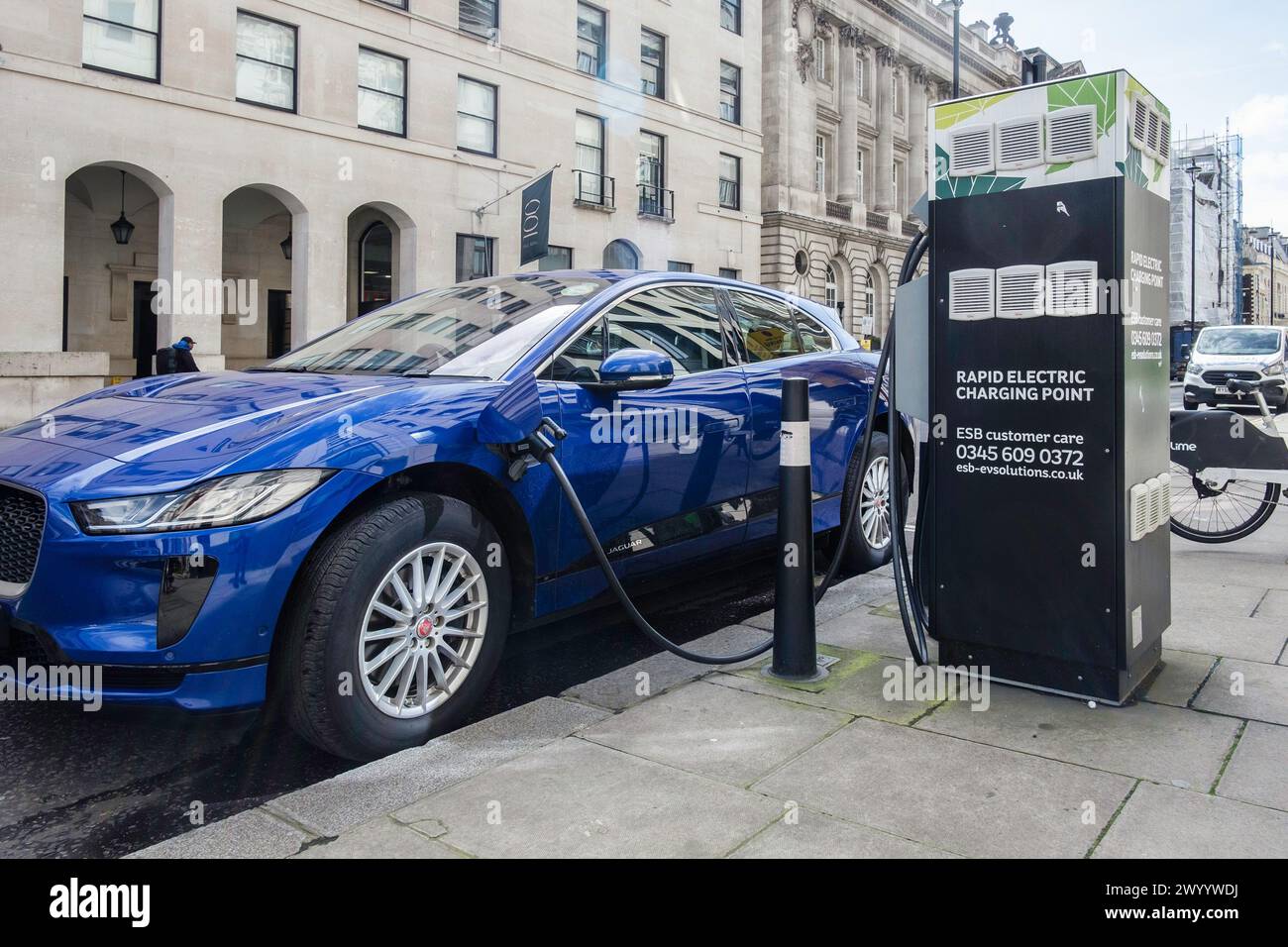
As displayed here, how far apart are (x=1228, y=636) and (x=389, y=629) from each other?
12.2ft

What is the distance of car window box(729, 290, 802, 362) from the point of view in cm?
525

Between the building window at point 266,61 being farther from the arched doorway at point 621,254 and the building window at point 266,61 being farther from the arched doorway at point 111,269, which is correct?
the arched doorway at point 621,254

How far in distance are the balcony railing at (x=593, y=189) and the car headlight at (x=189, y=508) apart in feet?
76.6

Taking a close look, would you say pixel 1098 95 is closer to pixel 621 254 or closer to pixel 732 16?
pixel 621 254

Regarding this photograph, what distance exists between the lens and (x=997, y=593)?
3744 millimetres

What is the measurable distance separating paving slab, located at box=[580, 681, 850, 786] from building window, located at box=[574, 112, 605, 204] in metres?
23.1

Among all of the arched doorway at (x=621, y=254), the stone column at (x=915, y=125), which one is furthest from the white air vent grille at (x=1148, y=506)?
the stone column at (x=915, y=125)

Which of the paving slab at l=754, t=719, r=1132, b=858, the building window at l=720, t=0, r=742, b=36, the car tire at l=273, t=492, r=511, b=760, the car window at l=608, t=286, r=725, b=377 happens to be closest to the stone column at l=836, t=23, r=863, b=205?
the building window at l=720, t=0, r=742, b=36

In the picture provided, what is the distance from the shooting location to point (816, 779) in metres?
2.97

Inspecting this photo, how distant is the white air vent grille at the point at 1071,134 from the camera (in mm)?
3443
